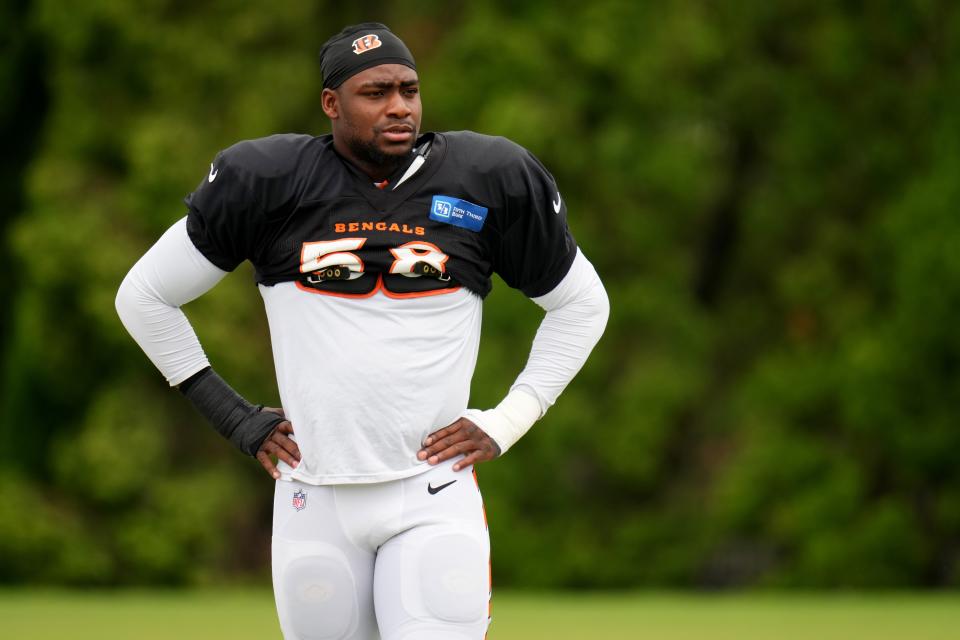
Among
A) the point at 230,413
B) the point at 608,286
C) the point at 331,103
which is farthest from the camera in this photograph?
the point at 608,286

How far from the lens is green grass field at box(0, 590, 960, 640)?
312 inches

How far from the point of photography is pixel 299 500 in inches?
130

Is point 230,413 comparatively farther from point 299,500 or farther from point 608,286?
point 608,286

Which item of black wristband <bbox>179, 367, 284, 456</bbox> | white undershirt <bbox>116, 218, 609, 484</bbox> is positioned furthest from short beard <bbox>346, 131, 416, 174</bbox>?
black wristband <bbox>179, 367, 284, 456</bbox>

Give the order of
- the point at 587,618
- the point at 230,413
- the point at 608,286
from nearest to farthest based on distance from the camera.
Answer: the point at 230,413 → the point at 587,618 → the point at 608,286

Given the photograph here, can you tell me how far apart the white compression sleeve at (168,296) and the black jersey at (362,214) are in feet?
0.15

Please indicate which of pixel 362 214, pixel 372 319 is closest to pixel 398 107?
pixel 362 214

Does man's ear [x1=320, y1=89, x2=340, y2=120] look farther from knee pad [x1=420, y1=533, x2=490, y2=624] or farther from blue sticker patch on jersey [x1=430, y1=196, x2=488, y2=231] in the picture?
knee pad [x1=420, y1=533, x2=490, y2=624]

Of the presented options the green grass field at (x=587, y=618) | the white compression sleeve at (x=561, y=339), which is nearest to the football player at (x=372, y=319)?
the white compression sleeve at (x=561, y=339)

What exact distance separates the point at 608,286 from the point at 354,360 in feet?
30.7

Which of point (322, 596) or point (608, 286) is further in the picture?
point (608, 286)

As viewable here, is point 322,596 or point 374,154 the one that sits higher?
point 374,154

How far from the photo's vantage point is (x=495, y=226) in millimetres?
3350

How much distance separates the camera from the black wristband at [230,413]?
11.3ft
